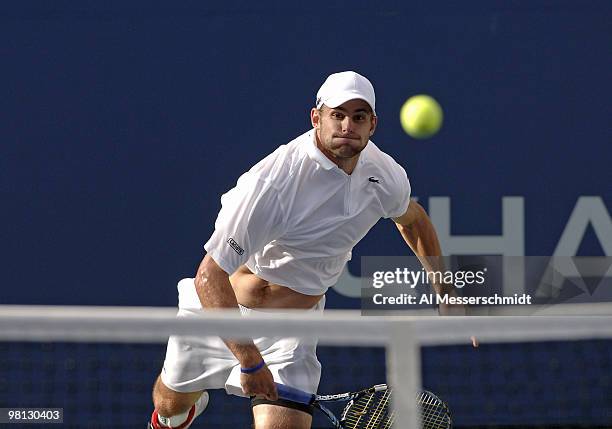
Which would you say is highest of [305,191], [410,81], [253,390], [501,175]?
[410,81]

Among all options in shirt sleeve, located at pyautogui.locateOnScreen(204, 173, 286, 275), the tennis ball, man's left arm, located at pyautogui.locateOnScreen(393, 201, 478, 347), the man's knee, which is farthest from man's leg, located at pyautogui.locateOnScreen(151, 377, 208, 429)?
the tennis ball

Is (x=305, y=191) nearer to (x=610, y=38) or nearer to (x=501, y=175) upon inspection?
(x=501, y=175)

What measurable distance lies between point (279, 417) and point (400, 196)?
2.74 feet

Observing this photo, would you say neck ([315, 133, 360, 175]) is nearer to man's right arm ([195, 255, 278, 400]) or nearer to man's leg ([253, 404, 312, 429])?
man's right arm ([195, 255, 278, 400])

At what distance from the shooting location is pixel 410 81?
5.65 meters

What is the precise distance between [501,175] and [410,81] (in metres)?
0.59

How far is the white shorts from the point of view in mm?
4047

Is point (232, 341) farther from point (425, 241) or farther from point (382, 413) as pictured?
point (425, 241)

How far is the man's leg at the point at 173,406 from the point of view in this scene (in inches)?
170

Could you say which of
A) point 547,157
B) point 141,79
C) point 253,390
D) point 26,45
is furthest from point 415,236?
point 26,45

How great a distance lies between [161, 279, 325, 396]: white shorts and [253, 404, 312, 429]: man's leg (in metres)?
0.09

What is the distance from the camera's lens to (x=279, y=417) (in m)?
3.94

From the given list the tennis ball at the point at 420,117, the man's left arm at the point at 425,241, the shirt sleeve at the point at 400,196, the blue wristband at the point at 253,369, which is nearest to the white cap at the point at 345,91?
the shirt sleeve at the point at 400,196

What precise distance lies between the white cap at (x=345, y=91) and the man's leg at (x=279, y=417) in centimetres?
96
